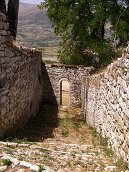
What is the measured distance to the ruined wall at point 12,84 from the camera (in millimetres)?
10047

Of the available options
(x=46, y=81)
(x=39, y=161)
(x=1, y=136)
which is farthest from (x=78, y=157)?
(x=46, y=81)

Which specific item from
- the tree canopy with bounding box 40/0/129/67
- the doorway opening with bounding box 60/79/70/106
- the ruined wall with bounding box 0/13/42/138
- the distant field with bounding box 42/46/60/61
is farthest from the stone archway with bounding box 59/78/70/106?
the distant field with bounding box 42/46/60/61

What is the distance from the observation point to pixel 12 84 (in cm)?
1128

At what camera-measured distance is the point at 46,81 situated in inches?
910

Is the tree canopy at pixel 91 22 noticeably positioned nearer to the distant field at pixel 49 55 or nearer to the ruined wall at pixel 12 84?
the ruined wall at pixel 12 84

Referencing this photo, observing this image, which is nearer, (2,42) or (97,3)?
(2,42)

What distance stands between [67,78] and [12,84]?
38.5ft

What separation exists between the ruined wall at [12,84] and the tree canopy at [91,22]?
7.02 meters

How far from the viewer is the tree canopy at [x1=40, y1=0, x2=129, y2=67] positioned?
2041 centimetres

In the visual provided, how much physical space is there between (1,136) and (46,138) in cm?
263

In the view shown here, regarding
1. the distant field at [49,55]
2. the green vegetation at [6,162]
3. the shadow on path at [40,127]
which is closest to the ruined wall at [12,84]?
the shadow on path at [40,127]

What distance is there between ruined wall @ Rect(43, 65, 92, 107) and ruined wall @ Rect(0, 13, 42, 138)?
7.97 metres

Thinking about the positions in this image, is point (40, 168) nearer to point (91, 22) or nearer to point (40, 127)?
point (40, 127)

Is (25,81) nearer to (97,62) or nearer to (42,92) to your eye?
(42,92)
